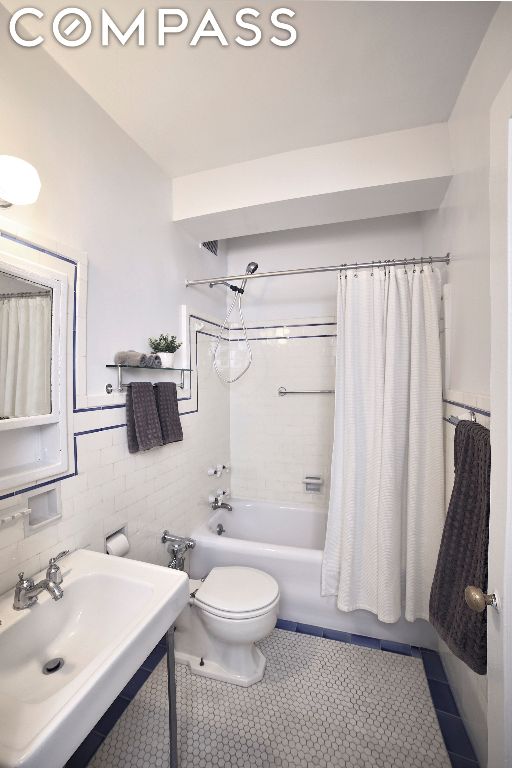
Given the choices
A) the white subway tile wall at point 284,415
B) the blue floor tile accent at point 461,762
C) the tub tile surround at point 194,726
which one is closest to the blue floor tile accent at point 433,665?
the tub tile surround at point 194,726

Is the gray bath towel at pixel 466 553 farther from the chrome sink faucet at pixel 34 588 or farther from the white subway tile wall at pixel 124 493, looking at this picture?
the white subway tile wall at pixel 124 493

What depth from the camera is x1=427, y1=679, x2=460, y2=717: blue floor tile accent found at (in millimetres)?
1497

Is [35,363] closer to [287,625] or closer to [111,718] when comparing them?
[111,718]

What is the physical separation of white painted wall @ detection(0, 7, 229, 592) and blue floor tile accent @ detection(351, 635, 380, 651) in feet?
3.89

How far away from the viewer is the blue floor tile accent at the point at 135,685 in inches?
61.3

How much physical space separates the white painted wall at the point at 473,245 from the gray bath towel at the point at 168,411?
1448mm

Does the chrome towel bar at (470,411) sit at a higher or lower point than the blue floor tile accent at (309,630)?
higher

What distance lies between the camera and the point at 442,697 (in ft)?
5.10

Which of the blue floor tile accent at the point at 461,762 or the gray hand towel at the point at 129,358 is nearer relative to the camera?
the blue floor tile accent at the point at 461,762

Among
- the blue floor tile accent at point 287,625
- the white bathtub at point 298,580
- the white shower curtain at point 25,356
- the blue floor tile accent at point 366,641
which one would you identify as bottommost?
the blue floor tile accent at point 287,625

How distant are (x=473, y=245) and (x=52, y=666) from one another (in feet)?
6.99

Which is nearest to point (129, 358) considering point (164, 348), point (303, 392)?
point (164, 348)

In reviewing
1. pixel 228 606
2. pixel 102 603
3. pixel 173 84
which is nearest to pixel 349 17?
pixel 173 84

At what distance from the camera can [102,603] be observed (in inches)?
46.0
